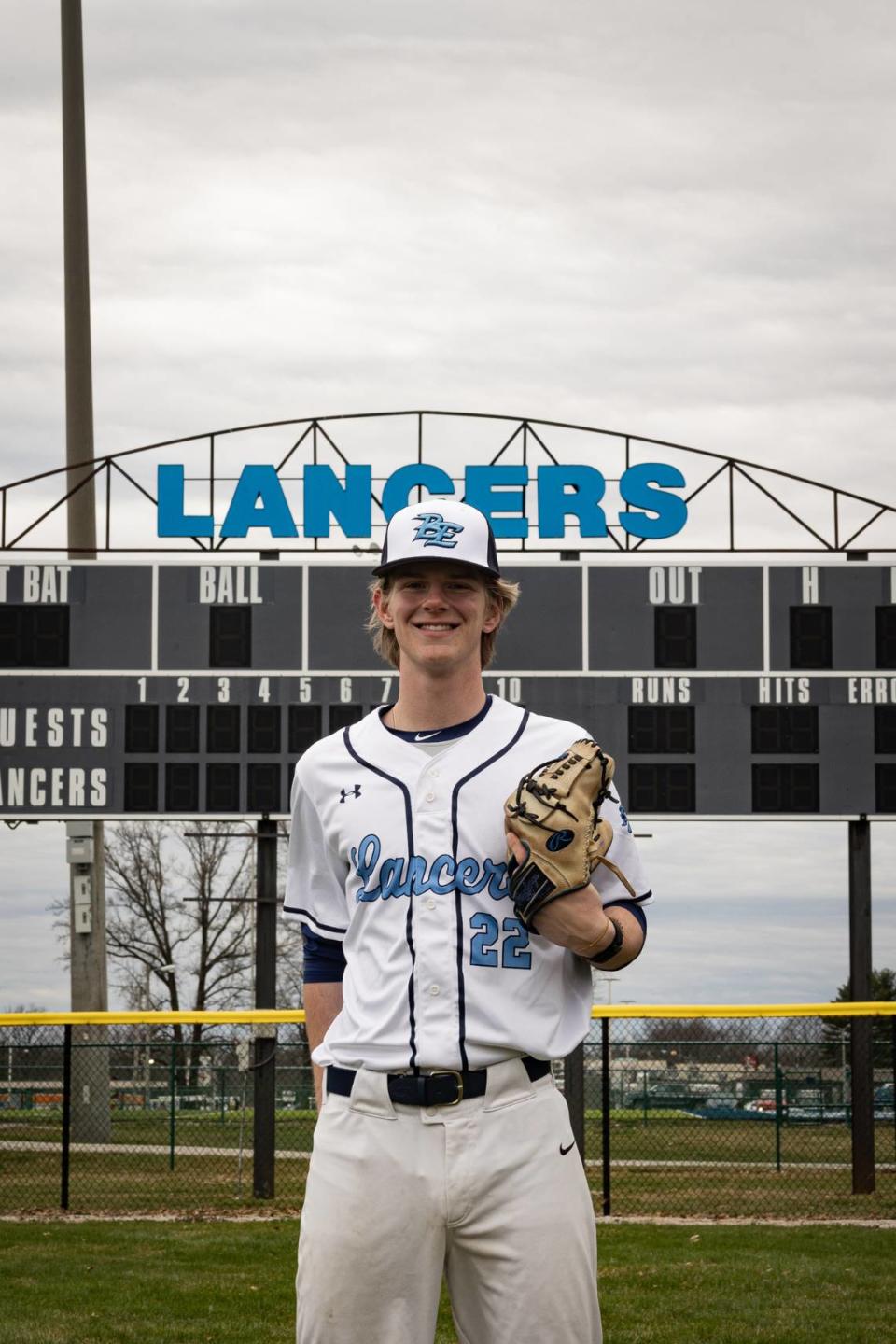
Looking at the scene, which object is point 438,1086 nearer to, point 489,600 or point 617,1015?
point 489,600

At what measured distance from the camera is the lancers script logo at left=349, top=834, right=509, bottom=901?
11.0 ft

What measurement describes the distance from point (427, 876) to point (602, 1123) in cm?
1217

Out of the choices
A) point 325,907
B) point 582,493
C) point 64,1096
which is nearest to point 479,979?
point 325,907

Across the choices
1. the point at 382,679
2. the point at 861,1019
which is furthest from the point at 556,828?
the point at 861,1019

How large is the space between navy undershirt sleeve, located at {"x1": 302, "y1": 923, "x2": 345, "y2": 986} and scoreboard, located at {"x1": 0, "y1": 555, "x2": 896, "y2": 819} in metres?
11.0

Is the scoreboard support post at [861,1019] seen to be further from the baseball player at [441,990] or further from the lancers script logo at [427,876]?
the lancers script logo at [427,876]

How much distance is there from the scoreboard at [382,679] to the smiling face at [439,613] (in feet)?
36.3

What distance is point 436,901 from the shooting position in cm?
334

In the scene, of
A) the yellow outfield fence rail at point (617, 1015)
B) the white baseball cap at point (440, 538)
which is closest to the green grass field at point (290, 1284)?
the yellow outfield fence rail at point (617, 1015)

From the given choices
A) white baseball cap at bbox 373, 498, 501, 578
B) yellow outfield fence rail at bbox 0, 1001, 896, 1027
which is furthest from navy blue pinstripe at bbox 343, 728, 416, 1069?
yellow outfield fence rail at bbox 0, 1001, 896, 1027

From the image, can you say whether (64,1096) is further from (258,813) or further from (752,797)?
(752,797)

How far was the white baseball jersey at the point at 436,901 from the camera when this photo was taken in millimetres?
3254

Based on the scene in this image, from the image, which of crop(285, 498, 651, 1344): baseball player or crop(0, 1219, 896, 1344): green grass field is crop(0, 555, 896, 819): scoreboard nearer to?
crop(0, 1219, 896, 1344): green grass field

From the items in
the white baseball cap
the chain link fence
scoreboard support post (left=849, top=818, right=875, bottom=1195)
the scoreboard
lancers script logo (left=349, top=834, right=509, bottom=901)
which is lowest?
the chain link fence
